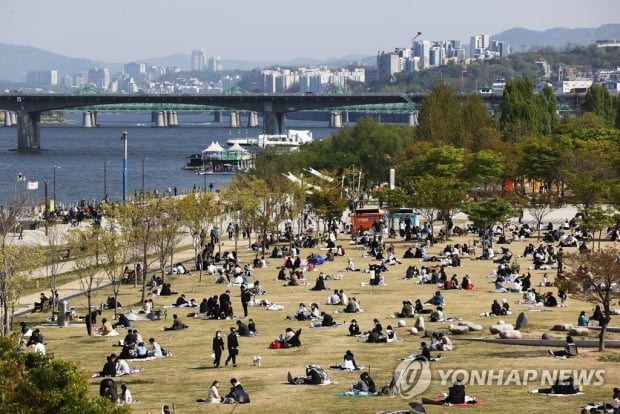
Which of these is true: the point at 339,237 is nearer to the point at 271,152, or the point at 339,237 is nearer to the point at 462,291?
the point at 462,291

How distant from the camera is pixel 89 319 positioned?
34781 millimetres

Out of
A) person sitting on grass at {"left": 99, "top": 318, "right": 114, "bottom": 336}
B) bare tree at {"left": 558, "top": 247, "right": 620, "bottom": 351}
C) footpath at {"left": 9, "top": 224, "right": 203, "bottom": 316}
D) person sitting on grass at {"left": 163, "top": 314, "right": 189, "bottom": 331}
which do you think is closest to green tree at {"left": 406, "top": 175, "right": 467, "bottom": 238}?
footpath at {"left": 9, "top": 224, "right": 203, "bottom": 316}

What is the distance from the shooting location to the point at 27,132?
176125mm

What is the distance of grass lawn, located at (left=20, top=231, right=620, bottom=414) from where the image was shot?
24906 millimetres

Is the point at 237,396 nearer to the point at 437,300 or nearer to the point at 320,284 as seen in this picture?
the point at 437,300

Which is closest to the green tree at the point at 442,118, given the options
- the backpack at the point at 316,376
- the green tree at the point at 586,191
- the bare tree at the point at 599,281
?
the green tree at the point at 586,191

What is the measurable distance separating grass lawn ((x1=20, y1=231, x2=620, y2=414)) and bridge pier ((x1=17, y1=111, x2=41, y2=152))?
5259 inches

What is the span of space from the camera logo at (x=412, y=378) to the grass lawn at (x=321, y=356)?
170 mm

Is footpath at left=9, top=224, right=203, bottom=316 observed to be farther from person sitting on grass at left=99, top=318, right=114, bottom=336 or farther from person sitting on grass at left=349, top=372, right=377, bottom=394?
person sitting on grass at left=349, top=372, right=377, bottom=394

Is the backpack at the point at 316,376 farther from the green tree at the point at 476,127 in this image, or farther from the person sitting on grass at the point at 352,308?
the green tree at the point at 476,127

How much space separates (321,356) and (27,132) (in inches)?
5954

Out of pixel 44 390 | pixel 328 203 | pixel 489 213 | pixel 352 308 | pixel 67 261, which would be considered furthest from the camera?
pixel 328 203

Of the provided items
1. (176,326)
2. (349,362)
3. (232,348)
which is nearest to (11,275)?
(176,326)

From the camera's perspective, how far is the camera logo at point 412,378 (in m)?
25.5
